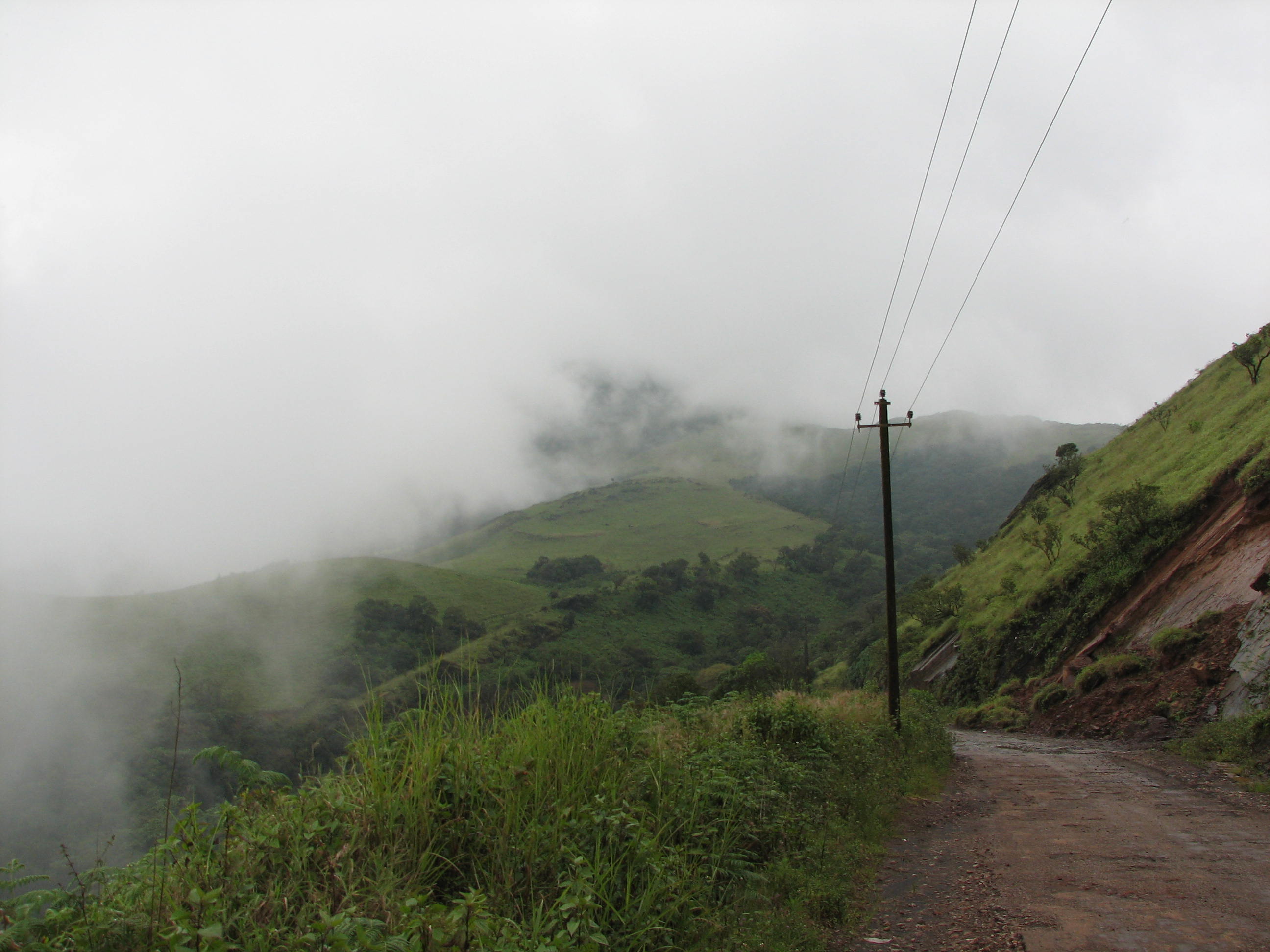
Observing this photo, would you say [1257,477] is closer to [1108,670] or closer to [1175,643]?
[1175,643]

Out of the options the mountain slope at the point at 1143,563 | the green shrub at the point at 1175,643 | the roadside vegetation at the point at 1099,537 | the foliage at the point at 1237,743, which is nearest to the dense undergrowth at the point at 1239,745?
the foliage at the point at 1237,743

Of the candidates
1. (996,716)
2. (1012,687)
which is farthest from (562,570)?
(996,716)

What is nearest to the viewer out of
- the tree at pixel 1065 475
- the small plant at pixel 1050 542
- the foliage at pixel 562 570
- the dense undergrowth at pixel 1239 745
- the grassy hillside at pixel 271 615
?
the dense undergrowth at pixel 1239 745

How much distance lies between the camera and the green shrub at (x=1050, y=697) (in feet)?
88.8

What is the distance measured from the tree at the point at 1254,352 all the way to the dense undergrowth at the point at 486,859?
35.5 meters

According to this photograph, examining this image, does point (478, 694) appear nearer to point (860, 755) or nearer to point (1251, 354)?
point (860, 755)

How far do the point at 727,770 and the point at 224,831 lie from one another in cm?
541

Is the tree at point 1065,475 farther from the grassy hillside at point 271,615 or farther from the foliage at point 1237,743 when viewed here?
the grassy hillside at point 271,615

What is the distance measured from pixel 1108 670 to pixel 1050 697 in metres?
3.96

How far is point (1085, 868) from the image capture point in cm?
876

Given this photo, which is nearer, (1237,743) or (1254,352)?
(1237,743)

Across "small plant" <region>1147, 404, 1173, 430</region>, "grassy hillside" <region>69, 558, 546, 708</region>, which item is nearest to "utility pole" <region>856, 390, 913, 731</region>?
"small plant" <region>1147, 404, 1173, 430</region>

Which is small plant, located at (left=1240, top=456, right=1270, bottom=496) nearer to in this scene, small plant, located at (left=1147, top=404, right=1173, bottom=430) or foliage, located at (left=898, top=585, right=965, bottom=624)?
small plant, located at (left=1147, top=404, right=1173, bottom=430)

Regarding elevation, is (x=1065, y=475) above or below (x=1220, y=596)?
above
